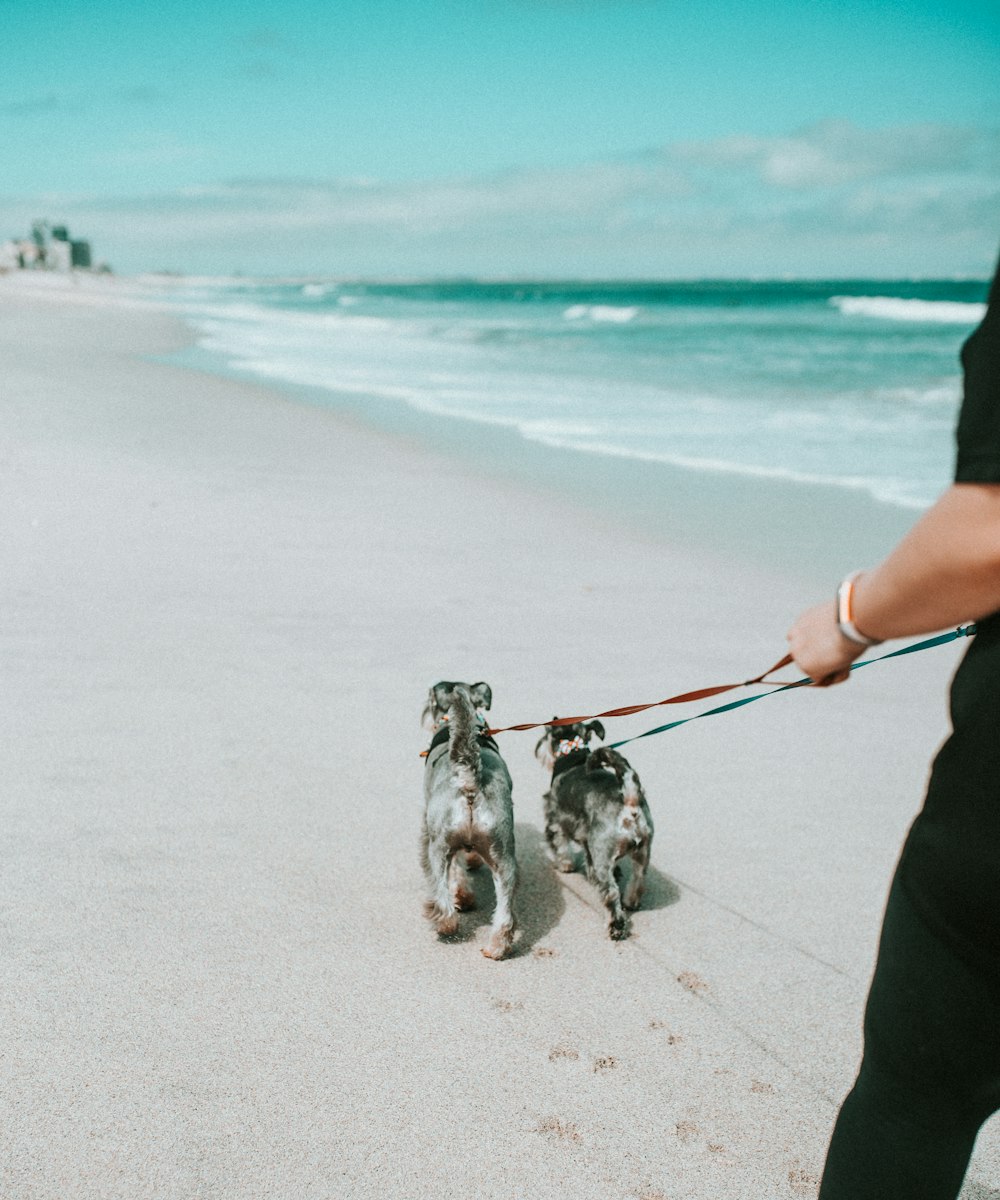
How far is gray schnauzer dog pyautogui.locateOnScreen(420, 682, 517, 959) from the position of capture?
326cm

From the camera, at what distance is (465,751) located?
3.26 metres

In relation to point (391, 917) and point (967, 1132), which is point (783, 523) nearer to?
point (391, 917)

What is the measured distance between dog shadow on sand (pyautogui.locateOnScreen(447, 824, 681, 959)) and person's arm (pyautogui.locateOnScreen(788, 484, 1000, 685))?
230 centimetres

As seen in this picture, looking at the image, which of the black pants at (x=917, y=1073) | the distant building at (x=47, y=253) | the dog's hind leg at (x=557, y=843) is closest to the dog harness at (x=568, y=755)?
the dog's hind leg at (x=557, y=843)

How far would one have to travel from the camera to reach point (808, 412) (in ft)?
53.1

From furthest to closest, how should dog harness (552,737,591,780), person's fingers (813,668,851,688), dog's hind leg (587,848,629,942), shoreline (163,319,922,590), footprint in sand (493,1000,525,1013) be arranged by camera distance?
shoreline (163,319,922,590) → dog harness (552,737,591,780) → dog's hind leg (587,848,629,942) → footprint in sand (493,1000,525,1013) → person's fingers (813,668,851,688)

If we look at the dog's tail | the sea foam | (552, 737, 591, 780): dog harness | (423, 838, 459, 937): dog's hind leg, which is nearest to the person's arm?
the dog's tail

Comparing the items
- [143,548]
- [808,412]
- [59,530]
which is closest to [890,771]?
[143,548]

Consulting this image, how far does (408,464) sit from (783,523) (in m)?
4.41

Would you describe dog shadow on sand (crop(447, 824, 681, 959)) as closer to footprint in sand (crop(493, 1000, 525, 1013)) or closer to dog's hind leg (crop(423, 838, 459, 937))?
dog's hind leg (crop(423, 838, 459, 937))

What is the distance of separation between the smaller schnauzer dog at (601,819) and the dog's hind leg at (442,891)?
0.56 metres

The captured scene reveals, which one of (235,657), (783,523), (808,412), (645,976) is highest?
(808,412)

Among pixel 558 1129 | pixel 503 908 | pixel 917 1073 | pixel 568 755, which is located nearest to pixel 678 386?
pixel 568 755

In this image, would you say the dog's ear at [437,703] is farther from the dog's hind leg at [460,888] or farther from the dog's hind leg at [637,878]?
the dog's hind leg at [637,878]
